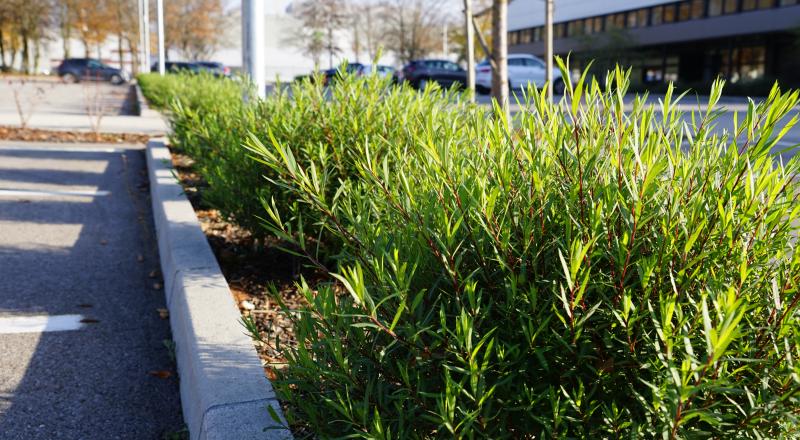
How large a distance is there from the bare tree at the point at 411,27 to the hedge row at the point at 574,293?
67.9 metres

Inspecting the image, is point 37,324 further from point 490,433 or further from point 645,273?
point 645,273

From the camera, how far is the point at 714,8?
43.6 metres

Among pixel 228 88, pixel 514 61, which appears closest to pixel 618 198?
pixel 228 88

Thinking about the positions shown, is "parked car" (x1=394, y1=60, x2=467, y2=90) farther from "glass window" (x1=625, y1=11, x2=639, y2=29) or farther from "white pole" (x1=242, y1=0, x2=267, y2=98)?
"white pole" (x1=242, y1=0, x2=267, y2=98)

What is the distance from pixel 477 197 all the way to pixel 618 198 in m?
A: 0.35

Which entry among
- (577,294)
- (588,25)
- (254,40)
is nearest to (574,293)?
(577,294)

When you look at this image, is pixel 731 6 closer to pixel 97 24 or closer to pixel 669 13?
pixel 669 13

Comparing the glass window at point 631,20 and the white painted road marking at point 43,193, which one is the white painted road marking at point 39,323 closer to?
the white painted road marking at point 43,193

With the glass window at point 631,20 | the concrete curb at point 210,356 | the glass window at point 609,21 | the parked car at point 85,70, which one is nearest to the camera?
the concrete curb at point 210,356

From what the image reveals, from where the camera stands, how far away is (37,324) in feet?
14.3

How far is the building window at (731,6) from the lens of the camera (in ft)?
137

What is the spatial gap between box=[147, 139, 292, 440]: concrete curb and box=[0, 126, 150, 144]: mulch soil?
10.2 metres

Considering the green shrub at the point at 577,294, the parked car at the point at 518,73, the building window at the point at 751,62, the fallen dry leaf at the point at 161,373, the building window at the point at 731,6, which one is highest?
the building window at the point at 731,6

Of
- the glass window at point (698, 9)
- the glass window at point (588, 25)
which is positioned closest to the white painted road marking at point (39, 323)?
the glass window at point (698, 9)
